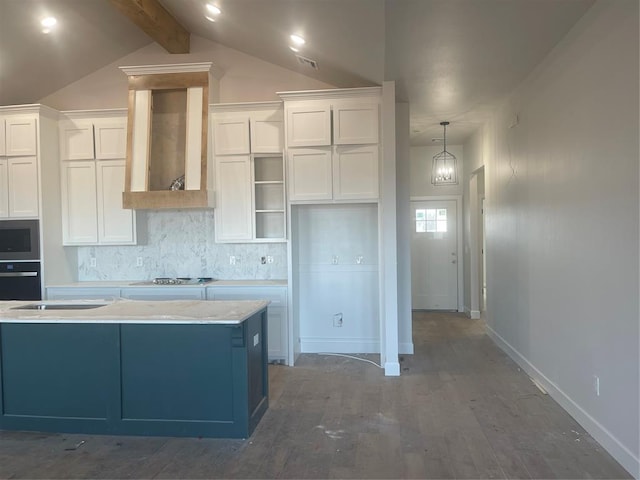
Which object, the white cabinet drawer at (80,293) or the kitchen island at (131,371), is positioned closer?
the kitchen island at (131,371)

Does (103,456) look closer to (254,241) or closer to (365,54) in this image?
(254,241)

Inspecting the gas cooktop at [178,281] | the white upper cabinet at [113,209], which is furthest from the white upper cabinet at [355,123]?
the white upper cabinet at [113,209]

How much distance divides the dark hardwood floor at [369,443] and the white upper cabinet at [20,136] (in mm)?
3039

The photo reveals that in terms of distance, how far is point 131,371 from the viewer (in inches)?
121

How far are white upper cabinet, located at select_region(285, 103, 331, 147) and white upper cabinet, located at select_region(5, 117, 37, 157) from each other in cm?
273

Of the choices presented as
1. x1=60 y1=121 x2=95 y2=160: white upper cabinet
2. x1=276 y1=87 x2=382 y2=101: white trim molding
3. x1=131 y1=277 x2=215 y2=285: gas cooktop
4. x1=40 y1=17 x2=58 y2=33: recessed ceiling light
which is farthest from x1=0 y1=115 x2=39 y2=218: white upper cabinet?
x1=276 y1=87 x2=382 y2=101: white trim molding

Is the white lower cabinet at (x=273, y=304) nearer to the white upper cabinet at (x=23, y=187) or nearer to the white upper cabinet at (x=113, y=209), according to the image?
the white upper cabinet at (x=113, y=209)

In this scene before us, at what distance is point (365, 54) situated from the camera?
152 inches

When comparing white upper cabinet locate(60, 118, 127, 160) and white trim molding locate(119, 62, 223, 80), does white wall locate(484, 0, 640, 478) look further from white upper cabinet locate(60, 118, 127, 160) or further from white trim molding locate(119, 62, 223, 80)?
white upper cabinet locate(60, 118, 127, 160)

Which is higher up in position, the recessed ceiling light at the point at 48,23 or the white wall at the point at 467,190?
the recessed ceiling light at the point at 48,23

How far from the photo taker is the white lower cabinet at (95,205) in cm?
511

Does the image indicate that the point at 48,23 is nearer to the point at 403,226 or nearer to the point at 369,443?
the point at 403,226

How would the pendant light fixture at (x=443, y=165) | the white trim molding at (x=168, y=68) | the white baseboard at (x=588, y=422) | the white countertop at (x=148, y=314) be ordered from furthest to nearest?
the pendant light fixture at (x=443, y=165) → the white trim molding at (x=168, y=68) → the white countertop at (x=148, y=314) → the white baseboard at (x=588, y=422)

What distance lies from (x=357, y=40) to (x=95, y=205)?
339 cm
